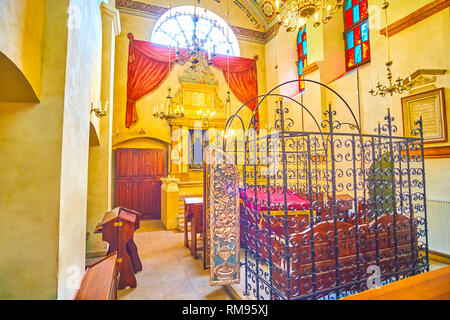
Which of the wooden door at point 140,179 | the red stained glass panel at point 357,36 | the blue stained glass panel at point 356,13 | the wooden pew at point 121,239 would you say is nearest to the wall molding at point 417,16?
the red stained glass panel at point 357,36

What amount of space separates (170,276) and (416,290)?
2780 mm

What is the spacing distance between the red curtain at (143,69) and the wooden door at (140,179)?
1078mm

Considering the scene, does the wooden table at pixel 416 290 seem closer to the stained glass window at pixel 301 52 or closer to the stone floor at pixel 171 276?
the stone floor at pixel 171 276

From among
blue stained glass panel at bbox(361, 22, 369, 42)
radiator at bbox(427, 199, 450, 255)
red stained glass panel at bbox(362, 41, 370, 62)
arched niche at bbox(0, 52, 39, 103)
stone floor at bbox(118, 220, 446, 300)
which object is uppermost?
blue stained glass panel at bbox(361, 22, 369, 42)

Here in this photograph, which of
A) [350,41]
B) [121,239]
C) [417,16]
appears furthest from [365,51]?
[121,239]

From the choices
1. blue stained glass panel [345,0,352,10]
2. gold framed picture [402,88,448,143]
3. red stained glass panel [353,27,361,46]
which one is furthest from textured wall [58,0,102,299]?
blue stained glass panel [345,0,352,10]

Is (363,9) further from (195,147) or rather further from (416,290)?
(416,290)

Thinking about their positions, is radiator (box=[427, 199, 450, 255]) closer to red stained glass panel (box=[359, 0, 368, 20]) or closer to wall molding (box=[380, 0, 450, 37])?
wall molding (box=[380, 0, 450, 37])

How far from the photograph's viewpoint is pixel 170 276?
3.12 m

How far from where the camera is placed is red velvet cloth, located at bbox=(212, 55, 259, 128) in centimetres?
862

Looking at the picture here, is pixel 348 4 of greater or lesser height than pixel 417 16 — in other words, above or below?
above

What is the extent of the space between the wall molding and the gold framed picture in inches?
58.6
